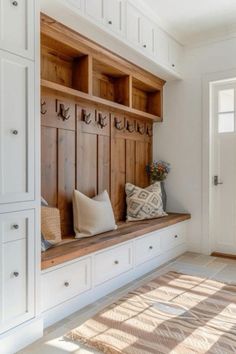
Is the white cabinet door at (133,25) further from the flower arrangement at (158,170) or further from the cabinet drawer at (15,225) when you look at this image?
the cabinet drawer at (15,225)

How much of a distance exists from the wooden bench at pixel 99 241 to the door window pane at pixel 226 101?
5.02 ft

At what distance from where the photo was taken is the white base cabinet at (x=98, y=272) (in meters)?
2.16

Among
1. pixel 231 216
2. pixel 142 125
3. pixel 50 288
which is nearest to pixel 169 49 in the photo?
pixel 142 125

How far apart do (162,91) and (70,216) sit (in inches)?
88.8

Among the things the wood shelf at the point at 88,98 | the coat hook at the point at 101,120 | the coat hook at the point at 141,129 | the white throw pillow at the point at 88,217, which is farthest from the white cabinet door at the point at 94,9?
the coat hook at the point at 141,129

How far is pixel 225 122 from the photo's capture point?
391cm

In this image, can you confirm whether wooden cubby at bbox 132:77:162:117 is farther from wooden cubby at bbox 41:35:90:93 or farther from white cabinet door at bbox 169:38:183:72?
wooden cubby at bbox 41:35:90:93

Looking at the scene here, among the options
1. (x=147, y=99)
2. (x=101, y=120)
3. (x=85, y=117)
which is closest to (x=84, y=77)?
(x=85, y=117)

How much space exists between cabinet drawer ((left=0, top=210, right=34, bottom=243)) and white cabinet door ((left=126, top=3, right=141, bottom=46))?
6.61 feet

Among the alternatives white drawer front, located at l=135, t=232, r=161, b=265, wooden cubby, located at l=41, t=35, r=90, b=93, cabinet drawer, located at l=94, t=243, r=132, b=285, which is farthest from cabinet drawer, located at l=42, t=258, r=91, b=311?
wooden cubby, located at l=41, t=35, r=90, b=93

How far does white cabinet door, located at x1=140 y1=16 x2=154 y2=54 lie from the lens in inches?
125

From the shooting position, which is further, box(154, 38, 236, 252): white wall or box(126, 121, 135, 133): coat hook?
box(154, 38, 236, 252): white wall

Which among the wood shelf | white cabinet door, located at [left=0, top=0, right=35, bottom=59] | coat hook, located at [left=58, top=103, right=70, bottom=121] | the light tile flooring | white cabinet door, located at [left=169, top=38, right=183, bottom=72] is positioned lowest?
the light tile flooring

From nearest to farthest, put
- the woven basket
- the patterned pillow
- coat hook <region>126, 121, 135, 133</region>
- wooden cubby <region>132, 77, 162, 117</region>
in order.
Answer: the woven basket, the patterned pillow, coat hook <region>126, 121, 135, 133</region>, wooden cubby <region>132, 77, 162, 117</region>
